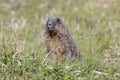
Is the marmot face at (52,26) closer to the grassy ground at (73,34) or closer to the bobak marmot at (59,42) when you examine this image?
the bobak marmot at (59,42)

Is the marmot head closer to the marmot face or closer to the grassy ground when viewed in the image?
the marmot face

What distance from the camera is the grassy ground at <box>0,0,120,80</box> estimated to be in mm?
6746

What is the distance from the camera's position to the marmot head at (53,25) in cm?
812

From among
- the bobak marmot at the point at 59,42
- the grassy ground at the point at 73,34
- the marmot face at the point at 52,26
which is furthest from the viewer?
the marmot face at the point at 52,26

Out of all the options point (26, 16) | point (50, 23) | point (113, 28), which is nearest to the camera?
point (50, 23)

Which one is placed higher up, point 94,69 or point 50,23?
point 50,23

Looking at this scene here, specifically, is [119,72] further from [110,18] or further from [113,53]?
[110,18]

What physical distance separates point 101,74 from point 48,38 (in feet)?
5.50

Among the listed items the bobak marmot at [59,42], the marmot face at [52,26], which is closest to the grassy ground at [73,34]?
the bobak marmot at [59,42]

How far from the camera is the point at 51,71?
6676 mm

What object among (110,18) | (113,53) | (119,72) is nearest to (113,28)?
(110,18)

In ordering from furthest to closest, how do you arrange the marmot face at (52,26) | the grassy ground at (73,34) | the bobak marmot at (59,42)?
the marmot face at (52,26)
the bobak marmot at (59,42)
the grassy ground at (73,34)

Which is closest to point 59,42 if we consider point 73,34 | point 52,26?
point 52,26

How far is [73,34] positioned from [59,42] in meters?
2.04
